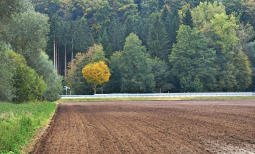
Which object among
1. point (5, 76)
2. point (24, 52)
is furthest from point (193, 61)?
point (5, 76)

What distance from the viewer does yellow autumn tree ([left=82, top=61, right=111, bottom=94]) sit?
74.7 metres

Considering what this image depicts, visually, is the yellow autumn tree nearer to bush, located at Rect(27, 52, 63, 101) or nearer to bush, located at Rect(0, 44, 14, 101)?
bush, located at Rect(27, 52, 63, 101)

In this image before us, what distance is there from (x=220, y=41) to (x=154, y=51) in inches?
616

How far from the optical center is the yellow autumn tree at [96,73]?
74688mm

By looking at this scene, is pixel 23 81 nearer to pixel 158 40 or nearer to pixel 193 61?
pixel 193 61

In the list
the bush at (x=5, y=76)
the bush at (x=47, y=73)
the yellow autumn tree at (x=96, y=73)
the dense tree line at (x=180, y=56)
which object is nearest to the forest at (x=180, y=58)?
the dense tree line at (x=180, y=56)

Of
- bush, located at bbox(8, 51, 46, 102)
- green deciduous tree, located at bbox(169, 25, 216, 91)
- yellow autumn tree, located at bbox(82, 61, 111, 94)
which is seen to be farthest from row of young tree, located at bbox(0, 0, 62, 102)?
green deciduous tree, located at bbox(169, 25, 216, 91)

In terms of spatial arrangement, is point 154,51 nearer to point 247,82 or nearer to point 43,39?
point 247,82

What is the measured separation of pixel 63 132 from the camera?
15508 mm

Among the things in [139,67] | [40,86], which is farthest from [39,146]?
[139,67]

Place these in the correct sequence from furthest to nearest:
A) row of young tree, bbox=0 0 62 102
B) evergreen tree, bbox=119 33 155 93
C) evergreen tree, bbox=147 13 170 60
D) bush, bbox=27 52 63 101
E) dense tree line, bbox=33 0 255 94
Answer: evergreen tree, bbox=147 13 170 60, dense tree line, bbox=33 0 255 94, evergreen tree, bbox=119 33 155 93, bush, bbox=27 52 63 101, row of young tree, bbox=0 0 62 102

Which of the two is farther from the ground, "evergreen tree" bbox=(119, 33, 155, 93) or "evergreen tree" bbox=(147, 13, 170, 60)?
"evergreen tree" bbox=(147, 13, 170, 60)

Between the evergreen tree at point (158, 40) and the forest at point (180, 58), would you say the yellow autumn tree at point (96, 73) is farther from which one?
the evergreen tree at point (158, 40)

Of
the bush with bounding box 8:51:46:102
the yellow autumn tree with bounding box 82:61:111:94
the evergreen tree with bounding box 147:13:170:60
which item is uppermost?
the evergreen tree with bounding box 147:13:170:60
